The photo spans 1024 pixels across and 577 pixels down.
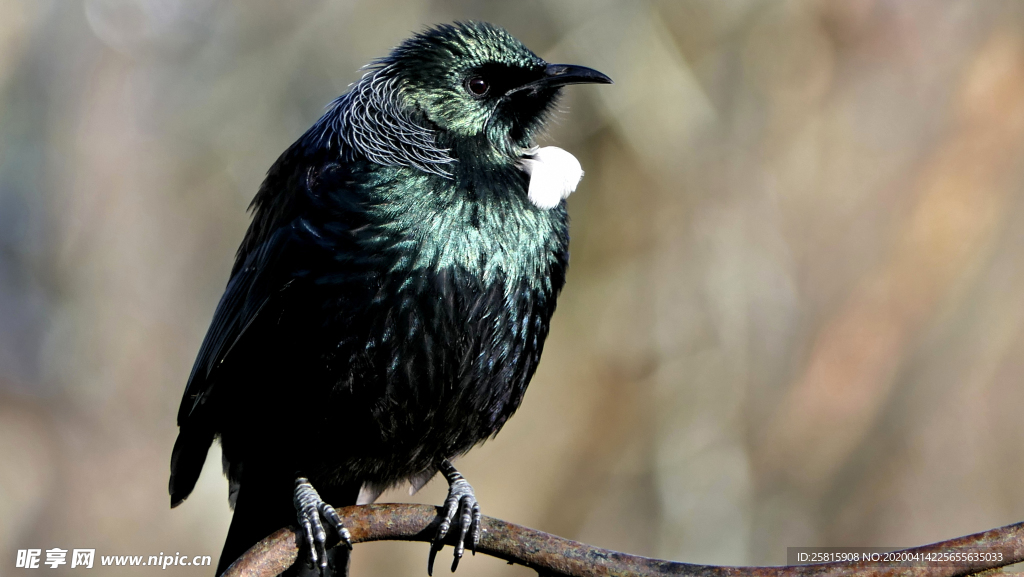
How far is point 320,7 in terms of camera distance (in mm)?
6211

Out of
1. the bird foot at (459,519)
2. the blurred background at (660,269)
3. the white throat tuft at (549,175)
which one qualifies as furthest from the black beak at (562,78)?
the blurred background at (660,269)

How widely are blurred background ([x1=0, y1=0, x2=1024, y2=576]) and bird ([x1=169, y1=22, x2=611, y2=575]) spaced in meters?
2.69

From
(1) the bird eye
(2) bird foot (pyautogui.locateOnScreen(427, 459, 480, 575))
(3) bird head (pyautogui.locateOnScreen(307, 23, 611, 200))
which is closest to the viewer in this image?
(2) bird foot (pyautogui.locateOnScreen(427, 459, 480, 575))

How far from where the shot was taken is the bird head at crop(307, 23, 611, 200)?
9.26 ft

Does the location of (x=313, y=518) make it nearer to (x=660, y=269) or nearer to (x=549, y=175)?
(x=549, y=175)

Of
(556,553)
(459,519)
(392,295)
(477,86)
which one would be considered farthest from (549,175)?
(556,553)

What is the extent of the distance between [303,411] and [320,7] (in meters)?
4.16

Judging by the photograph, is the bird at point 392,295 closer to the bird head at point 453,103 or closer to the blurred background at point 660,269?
the bird head at point 453,103

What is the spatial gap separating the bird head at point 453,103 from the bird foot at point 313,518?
40.0 inches

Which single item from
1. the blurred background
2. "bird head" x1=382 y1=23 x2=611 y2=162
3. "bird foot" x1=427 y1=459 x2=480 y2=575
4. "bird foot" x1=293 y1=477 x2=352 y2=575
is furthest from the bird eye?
the blurred background

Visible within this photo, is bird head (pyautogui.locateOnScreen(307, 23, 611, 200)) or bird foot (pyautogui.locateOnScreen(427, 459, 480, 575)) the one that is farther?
bird head (pyautogui.locateOnScreen(307, 23, 611, 200))

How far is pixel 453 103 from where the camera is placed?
2904 mm

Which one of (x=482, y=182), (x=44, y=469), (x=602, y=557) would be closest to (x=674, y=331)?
(x=482, y=182)

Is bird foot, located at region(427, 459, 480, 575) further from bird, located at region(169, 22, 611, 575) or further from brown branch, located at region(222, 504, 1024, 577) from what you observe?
brown branch, located at region(222, 504, 1024, 577)
